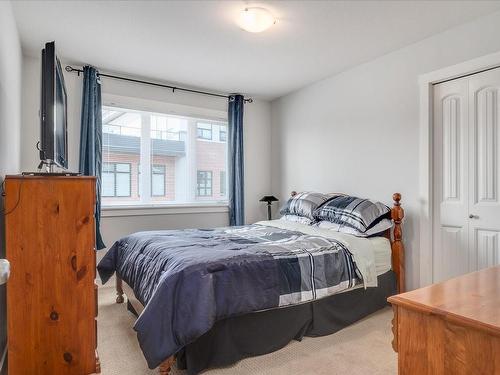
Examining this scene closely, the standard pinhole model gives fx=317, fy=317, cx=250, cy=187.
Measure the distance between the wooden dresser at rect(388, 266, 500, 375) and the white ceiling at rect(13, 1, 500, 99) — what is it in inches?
85.4

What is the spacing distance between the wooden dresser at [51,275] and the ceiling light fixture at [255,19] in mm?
1696

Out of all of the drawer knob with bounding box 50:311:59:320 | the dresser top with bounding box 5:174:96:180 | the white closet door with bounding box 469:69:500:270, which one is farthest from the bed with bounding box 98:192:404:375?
the dresser top with bounding box 5:174:96:180

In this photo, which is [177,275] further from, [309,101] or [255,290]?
[309,101]

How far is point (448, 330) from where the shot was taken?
85 centimetres

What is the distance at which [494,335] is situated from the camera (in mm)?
758

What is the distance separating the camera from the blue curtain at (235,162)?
4.48m

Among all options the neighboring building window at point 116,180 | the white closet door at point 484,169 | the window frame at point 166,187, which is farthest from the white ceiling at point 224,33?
the neighboring building window at point 116,180

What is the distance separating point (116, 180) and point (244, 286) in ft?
8.45

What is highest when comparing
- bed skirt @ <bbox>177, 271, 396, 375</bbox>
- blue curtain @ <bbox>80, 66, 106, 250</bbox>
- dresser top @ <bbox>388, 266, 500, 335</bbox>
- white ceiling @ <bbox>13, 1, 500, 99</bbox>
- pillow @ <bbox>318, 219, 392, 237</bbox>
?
white ceiling @ <bbox>13, 1, 500, 99</bbox>

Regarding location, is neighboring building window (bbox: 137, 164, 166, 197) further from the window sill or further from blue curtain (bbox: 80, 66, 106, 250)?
blue curtain (bbox: 80, 66, 106, 250)

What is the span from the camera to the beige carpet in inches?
76.1

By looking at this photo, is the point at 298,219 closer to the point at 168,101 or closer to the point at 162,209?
the point at 162,209

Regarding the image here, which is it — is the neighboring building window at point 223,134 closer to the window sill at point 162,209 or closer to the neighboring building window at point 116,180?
the window sill at point 162,209

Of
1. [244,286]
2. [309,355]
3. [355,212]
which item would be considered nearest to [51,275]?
[244,286]
